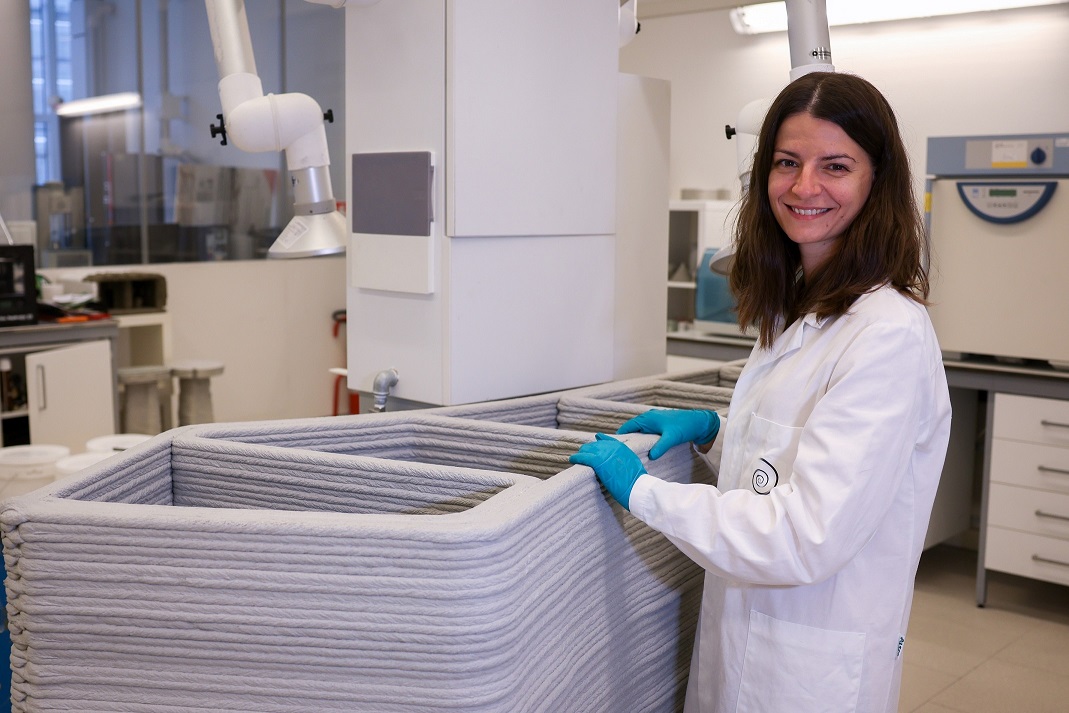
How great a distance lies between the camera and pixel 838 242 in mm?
1380

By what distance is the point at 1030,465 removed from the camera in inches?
129

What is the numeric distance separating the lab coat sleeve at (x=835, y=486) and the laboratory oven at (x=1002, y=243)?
2.16m

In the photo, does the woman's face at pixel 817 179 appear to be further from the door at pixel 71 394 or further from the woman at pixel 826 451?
the door at pixel 71 394

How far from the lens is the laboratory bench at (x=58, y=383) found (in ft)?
13.2

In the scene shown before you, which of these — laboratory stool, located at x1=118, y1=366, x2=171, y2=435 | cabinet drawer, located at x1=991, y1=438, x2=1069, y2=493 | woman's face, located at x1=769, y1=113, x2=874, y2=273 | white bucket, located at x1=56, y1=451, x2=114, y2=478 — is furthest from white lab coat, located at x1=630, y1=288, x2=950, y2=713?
laboratory stool, located at x1=118, y1=366, x2=171, y2=435

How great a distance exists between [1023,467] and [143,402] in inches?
151

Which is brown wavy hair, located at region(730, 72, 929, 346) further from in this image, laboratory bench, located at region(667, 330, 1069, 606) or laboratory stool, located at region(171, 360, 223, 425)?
laboratory stool, located at region(171, 360, 223, 425)

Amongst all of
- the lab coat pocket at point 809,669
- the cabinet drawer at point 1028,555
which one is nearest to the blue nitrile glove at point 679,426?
the lab coat pocket at point 809,669

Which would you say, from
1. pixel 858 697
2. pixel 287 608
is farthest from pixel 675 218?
pixel 287 608

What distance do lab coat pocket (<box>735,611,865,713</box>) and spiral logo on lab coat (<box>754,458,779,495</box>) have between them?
0.60ft

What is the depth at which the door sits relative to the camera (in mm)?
4023

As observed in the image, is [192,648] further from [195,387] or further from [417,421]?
[195,387]

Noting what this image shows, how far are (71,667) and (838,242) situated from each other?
3.61 feet

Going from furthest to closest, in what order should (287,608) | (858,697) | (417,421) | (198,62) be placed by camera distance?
(198,62) < (417,421) < (858,697) < (287,608)
